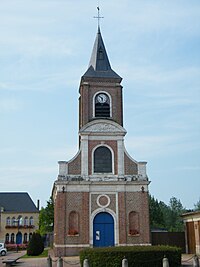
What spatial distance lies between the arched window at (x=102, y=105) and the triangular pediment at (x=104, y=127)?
1190mm

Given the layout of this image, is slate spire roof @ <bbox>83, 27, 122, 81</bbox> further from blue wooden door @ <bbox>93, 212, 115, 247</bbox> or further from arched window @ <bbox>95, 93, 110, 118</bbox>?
blue wooden door @ <bbox>93, 212, 115, 247</bbox>

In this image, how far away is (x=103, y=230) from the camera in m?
28.3

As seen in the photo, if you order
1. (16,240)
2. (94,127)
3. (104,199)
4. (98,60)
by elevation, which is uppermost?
(98,60)

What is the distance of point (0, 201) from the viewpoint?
65.6m

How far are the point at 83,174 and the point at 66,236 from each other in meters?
4.65

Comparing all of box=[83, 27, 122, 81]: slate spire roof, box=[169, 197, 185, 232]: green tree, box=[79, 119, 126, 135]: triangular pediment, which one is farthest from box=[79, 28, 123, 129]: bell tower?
box=[169, 197, 185, 232]: green tree

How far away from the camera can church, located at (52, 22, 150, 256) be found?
2794cm

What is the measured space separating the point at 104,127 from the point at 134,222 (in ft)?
24.8

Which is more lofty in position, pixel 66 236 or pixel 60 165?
pixel 60 165

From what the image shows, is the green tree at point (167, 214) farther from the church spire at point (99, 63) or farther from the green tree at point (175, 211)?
the church spire at point (99, 63)

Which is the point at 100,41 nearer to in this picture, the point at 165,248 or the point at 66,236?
the point at 66,236

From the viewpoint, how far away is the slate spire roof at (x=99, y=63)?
32594 mm

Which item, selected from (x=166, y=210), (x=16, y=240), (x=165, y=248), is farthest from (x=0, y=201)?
(x=165, y=248)

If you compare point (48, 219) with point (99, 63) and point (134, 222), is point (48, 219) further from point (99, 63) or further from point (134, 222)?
point (99, 63)
